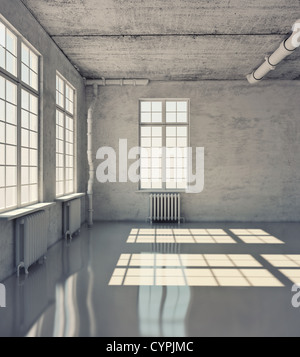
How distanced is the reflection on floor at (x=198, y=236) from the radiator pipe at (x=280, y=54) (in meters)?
3.67

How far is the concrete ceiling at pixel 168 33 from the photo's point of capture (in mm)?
4703

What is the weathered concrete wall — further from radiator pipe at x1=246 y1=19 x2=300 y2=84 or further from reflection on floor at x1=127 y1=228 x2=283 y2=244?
reflection on floor at x1=127 y1=228 x2=283 y2=244

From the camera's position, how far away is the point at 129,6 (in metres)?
4.68

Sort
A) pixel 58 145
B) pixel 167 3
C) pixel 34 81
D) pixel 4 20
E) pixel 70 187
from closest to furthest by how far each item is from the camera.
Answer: pixel 4 20 < pixel 167 3 < pixel 34 81 < pixel 58 145 < pixel 70 187

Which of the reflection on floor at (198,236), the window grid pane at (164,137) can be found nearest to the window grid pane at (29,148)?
the reflection on floor at (198,236)

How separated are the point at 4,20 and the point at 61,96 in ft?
8.88

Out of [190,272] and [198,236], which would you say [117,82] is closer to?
[198,236]

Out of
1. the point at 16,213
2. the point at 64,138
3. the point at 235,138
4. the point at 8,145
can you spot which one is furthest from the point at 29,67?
the point at 235,138

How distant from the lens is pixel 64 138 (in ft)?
22.3

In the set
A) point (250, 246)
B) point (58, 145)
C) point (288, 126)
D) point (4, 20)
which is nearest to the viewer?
point (4, 20)

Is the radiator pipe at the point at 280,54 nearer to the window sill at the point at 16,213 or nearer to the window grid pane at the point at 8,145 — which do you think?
the window grid pane at the point at 8,145

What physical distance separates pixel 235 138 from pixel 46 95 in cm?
529
